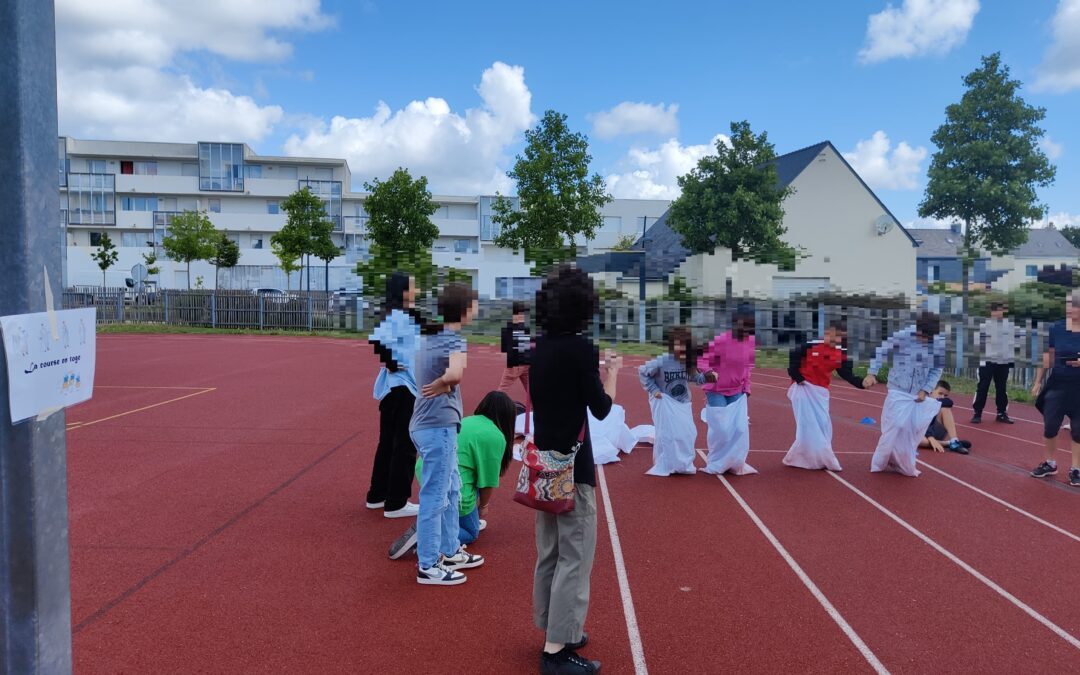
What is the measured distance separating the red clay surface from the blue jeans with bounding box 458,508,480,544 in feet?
0.35

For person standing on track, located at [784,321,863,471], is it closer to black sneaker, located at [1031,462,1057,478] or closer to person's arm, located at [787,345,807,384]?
person's arm, located at [787,345,807,384]

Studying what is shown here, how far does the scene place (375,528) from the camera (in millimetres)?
5387

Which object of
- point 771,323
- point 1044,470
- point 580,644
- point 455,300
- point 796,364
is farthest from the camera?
point 1044,470

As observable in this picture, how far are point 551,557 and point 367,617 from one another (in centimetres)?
120

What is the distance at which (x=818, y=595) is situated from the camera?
4344 mm

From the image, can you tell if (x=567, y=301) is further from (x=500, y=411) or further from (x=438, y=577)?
(x=438, y=577)

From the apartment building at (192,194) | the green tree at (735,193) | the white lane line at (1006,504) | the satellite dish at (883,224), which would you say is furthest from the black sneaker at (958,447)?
the apartment building at (192,194)

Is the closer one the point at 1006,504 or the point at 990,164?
the point at 1006,504

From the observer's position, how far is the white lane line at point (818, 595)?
3.59 m

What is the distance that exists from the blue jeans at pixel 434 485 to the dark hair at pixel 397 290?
78 centimetres

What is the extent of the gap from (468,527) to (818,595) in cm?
237

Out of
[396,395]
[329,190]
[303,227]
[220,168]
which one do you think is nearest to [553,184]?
[396,395]

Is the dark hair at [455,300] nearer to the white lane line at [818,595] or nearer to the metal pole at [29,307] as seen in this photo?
the metal pole at [29,307]

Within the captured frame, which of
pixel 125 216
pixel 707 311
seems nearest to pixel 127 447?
pixel 707 311
